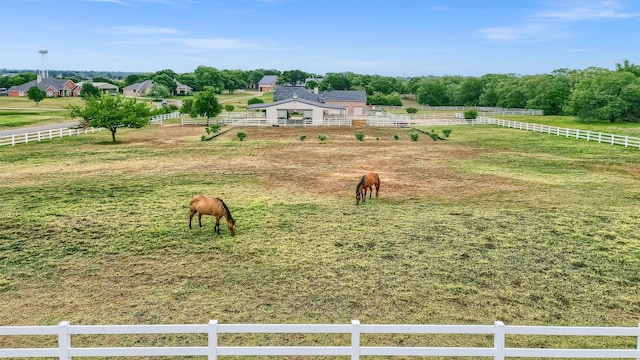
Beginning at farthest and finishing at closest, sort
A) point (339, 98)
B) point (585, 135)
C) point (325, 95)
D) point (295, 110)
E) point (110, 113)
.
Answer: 1. point (325, 95)
2. point (339, 98)
3. point (295, 110)
4. point (585, 135)
5. point (110, 113)

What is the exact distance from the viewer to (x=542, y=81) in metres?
83.3

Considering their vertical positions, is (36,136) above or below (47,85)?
below

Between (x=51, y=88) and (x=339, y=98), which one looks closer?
(x=339, y=98)

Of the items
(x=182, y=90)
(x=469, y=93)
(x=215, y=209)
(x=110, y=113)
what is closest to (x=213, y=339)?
(x=215, y=209)

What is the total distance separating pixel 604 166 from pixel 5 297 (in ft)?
79.6

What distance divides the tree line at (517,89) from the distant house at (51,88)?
17.4 metres

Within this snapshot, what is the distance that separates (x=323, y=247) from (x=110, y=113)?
27605 millimetres

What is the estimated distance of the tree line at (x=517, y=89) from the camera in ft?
180

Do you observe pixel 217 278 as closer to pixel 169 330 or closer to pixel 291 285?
pixel 291 285

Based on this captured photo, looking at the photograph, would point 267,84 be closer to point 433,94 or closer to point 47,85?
point 433,94

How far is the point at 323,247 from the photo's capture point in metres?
11.2

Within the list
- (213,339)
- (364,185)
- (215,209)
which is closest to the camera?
(213,339)

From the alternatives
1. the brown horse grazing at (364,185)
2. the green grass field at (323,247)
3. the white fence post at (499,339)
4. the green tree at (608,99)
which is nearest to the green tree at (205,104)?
the green grass field at (323,247)

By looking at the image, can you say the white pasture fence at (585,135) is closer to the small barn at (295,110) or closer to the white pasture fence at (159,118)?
the small barn at (295,110)
